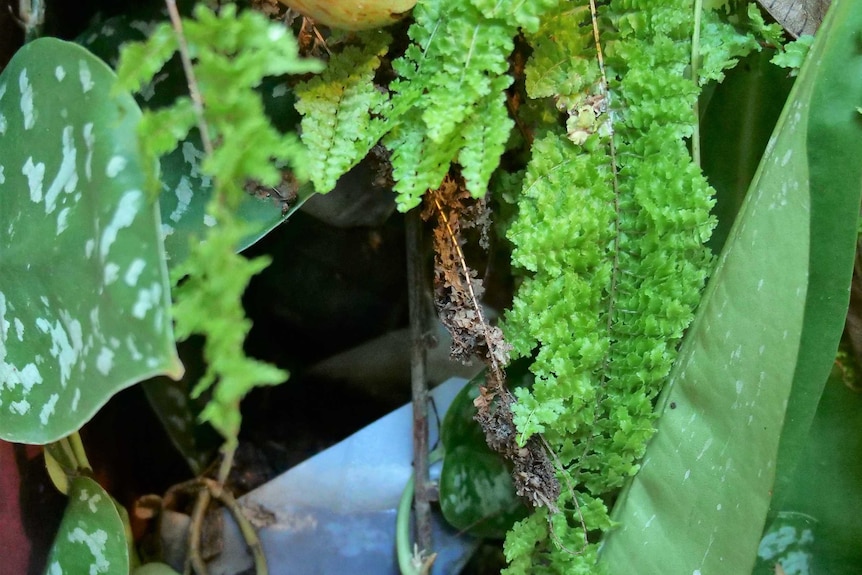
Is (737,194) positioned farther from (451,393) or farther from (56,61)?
(56,61)

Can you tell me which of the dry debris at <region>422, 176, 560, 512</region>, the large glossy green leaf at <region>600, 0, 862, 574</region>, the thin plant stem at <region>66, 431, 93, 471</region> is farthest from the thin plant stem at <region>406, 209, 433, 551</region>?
the thin plant stem at <region>66, 431, 93, 471</region>

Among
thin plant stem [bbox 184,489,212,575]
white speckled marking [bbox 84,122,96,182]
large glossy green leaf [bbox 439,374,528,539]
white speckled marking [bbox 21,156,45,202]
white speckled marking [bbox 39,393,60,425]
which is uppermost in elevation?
white speckled marking [bbox 84,122,96,182]

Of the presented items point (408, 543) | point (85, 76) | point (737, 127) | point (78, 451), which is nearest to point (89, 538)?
point (78, 451)

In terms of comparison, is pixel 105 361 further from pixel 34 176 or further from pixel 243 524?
pixel 243 524

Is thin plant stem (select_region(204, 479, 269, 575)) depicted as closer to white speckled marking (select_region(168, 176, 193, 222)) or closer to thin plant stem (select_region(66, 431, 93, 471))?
thin plant stem (select_region(66, 431, 93, 471))

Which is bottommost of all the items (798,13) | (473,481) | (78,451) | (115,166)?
(78,451)
